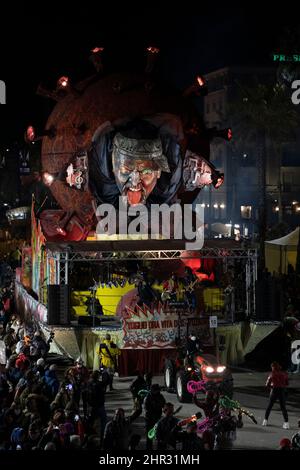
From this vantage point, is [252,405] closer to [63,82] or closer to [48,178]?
[48,178]

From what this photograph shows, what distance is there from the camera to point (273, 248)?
42.4 meters

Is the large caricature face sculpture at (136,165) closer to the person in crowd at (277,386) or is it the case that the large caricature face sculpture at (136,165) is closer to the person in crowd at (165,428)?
the person in crowd at (277,386)

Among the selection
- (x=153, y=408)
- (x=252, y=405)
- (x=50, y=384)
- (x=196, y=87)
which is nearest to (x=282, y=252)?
(x=196, y=87)

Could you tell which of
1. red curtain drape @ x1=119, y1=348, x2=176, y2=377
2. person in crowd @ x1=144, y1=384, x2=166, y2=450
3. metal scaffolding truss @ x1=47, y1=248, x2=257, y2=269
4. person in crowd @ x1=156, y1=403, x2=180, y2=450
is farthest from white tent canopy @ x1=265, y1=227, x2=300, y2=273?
person in crowd @ x1=156, y1=403, x2=180, y2=450

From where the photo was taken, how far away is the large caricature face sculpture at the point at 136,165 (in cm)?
3138

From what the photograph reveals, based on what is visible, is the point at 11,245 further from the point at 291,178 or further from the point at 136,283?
the point at 291,178

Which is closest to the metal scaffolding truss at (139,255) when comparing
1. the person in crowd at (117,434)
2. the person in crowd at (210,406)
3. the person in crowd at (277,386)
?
the person in crowd at (277,386)

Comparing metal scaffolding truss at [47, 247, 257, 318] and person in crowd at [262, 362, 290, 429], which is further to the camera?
metal scaffolding truss at [47, 247, 257, 318]

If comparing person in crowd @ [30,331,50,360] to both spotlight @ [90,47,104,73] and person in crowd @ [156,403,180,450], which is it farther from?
spotlight @ [90,47,104,73]

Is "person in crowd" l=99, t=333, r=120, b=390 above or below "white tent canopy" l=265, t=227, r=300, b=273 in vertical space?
below

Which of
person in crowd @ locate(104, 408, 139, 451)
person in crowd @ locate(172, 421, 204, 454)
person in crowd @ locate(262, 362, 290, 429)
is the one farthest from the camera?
person in crowd @ locate(262, 362, 290, 429)

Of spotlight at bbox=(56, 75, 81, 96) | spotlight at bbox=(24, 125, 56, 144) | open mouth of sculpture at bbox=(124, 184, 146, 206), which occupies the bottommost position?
open mouth of sculpture at bbox=(124, 184, 146, 206)

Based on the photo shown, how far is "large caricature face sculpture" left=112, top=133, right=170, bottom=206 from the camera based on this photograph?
103ft

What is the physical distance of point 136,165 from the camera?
31516 millimetres
